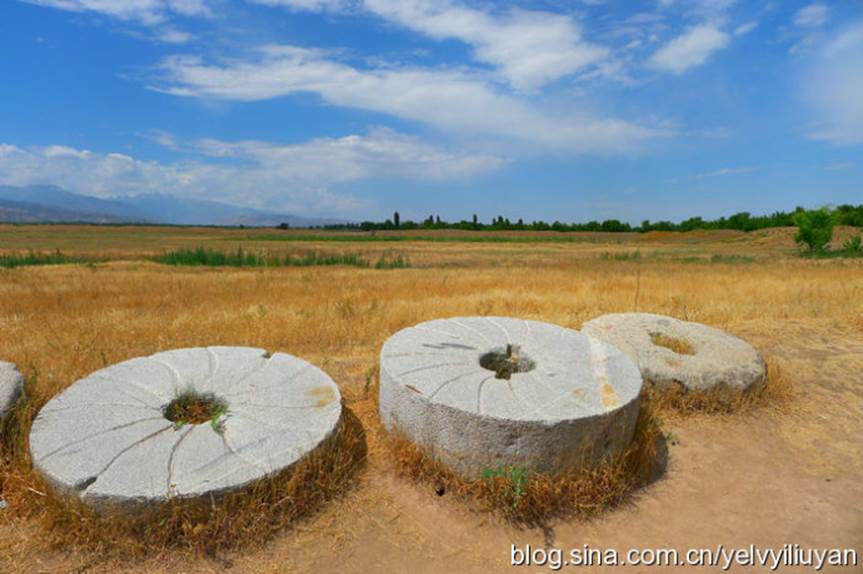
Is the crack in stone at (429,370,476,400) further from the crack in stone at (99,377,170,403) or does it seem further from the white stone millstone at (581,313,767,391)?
the crack in stone at (99,377,170,403)

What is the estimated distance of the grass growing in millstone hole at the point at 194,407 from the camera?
416 centimetres

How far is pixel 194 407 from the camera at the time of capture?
14.0ft

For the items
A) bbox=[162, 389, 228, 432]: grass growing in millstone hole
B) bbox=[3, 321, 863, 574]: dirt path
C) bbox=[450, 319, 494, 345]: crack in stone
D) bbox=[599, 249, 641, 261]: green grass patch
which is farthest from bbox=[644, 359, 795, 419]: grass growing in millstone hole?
bbox=[599, 249, 641, 261]: green grass patch

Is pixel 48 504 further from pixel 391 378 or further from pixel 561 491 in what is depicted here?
pixel 561 491

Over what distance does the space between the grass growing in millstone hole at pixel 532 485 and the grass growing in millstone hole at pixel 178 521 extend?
975mm

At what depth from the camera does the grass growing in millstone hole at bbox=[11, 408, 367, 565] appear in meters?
2.97

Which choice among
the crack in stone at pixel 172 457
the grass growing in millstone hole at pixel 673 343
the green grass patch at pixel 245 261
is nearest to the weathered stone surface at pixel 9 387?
the crack in stone at pixel 172 457

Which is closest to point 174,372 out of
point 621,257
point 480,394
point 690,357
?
point 480,394

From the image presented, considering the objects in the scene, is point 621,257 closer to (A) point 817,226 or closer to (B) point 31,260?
(A) point 817,226

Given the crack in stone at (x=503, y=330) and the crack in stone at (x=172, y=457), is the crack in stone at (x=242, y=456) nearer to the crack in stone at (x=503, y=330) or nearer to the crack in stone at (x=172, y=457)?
the crack in stone at (x=172, y=457)

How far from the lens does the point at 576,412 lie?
3.61 metres

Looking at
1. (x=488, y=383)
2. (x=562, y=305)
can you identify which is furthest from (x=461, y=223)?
(x=488, y=383)

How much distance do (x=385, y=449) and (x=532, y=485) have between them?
1412 millimetres

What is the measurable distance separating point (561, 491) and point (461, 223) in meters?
93.0
